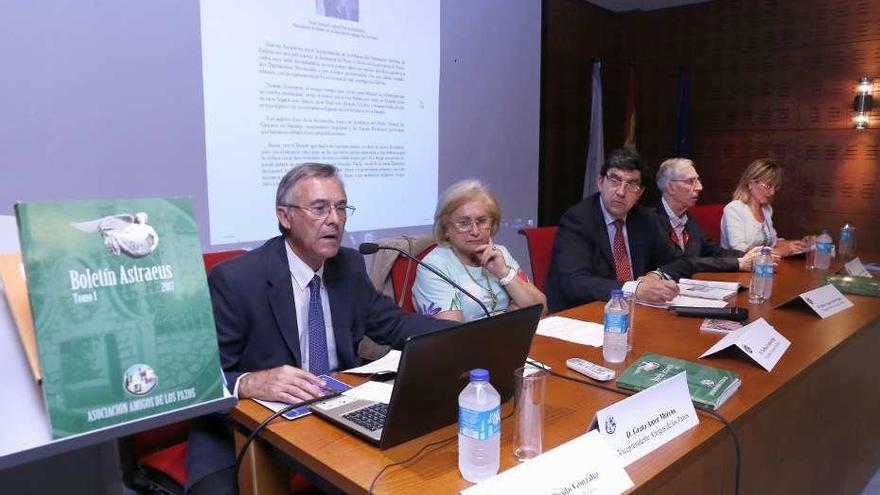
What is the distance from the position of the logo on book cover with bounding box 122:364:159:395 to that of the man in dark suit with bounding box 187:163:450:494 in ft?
2.03

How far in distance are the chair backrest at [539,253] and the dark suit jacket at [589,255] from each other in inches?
2.1

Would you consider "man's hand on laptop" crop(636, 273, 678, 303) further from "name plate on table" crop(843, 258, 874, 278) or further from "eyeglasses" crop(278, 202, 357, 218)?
"name plate on table" crop(843, 258, 874, 278)

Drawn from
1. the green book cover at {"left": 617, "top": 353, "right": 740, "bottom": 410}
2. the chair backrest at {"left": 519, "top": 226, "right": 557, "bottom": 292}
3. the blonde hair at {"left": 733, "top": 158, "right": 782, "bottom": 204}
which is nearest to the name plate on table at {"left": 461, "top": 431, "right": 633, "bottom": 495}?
the green book cover at {"left": 617, "top": 353, "right": 740, "bottom": 410}

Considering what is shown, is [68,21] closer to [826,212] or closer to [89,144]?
[89,144]

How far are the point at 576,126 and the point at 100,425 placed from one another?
17.6 ft

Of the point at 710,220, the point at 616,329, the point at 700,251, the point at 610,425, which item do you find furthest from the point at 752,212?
the point at 610,425

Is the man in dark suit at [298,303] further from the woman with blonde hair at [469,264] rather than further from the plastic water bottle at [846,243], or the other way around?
the plastic water bottle at [846,243]

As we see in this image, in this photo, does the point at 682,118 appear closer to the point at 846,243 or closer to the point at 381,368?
the point at 846,243

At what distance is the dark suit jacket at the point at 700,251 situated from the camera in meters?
2.95

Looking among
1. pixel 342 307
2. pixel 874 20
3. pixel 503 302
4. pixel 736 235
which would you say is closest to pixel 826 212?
pixel 874 20

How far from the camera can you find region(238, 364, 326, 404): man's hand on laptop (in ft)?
4.15

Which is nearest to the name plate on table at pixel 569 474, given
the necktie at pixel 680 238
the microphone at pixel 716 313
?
the microphone at pixel 716 313

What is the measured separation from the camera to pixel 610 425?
1054 millimetres

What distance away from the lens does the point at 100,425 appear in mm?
731
